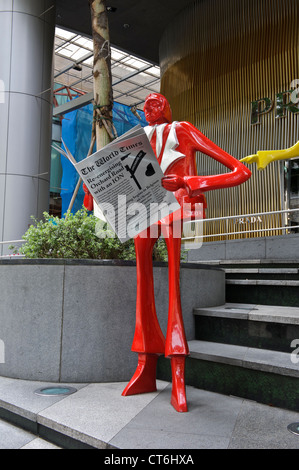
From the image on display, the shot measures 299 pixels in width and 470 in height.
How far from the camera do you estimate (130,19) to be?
12.6m

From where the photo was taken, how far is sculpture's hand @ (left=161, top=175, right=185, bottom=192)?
7.98 ft

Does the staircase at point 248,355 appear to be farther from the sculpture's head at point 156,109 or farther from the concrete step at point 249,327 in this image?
the sculpture's head at point 156,109

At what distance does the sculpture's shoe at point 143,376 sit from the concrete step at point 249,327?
856mm

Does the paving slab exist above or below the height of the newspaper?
below

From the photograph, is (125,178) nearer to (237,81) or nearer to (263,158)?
(263,158)

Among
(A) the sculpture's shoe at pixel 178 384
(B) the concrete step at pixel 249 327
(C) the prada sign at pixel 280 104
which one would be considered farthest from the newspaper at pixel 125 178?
(C) the prada sign at pixel 280 104

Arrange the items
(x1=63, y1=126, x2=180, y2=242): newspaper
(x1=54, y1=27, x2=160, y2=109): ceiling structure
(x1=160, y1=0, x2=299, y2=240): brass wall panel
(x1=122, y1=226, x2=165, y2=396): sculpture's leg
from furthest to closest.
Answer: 1. (x1=54, y1=27, x2=160, y2=109): ceiling structure
2. (x1=160, y1=0, x2=299, y2=240): brass wall panel
3. (x1=122, y1=226, x2=165, y2=396): sculpture's leg
4. (x1=63, y1=126, x2=180, y2=242): newspaper

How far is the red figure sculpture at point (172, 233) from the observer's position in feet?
8.32

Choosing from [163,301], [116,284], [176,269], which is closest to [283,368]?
[176,269]

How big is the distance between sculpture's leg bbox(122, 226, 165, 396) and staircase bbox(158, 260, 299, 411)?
390 mm

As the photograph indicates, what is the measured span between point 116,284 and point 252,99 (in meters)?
8.32

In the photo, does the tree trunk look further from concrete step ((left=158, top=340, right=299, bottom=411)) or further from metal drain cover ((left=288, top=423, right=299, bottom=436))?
metal drain cover ((left=288, top=423, right=299, bottom=436))

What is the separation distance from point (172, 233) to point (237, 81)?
9070 mm

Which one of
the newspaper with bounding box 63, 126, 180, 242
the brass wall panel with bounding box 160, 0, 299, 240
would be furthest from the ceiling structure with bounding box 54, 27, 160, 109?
the newspaper with bounding box 63, 126, 180, 242
